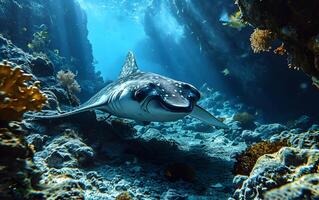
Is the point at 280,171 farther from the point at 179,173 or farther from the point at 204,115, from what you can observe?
the point at 204,115

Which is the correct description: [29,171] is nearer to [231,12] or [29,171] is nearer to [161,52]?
[231,12]

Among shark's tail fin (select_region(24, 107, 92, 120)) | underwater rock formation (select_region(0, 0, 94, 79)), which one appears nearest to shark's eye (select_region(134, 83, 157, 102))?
shark's tail fin (select_region(24, 107, 92, 120))

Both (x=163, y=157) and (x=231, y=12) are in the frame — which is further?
(x=231, y=12)

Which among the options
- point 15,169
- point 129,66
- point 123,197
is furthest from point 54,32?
point 15,169

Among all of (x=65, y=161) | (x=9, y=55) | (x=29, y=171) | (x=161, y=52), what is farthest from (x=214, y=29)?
(x=161, y=52)

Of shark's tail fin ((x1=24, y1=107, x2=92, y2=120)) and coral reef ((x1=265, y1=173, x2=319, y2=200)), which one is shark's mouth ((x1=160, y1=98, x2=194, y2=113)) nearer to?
shark's tail fin ((x1=24, y1=107, x2=92, y2=120))

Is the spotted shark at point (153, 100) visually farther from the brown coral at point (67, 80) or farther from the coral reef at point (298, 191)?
the brown coral at point (67, 80)

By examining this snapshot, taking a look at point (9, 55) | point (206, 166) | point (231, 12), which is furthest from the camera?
point (231, 12)

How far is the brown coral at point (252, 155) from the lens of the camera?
5.65m

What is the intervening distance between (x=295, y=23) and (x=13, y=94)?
496cm

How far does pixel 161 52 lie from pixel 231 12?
26.1m

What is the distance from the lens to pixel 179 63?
4000 centimetres

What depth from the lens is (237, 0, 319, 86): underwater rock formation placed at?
17.1 ft

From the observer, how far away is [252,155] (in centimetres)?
580
